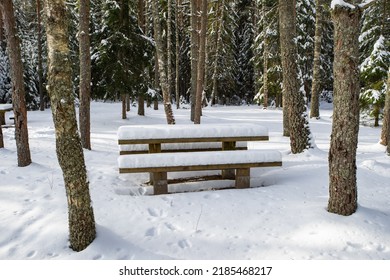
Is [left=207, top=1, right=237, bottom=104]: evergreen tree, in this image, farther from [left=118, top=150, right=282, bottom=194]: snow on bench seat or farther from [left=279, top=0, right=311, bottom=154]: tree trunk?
[left=118, top=150, right=282, bottom=194]: snow on bench seat

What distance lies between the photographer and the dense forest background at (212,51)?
16.4m

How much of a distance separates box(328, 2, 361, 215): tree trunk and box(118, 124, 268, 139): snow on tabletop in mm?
1781

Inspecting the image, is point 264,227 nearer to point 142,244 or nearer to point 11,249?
point 142,244

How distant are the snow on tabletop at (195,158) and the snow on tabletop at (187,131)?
1.22ft

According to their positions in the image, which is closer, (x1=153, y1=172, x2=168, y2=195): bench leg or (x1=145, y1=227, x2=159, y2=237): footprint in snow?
(x1=145, y1=227, x2=159, y2=237): footprint in snow

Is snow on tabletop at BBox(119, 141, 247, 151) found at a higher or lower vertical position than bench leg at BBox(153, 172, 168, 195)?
higher

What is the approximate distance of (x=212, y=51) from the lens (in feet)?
104

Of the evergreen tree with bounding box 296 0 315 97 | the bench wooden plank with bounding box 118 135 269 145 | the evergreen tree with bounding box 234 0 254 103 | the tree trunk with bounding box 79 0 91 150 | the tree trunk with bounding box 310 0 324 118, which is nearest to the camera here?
the bench wooden plank with bounding box 118 135 269 145

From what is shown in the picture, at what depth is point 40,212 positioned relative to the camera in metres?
5.08

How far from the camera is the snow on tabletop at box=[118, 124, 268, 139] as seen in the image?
19.1 feet

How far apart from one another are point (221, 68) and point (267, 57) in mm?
9103

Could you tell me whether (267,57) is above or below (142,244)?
above

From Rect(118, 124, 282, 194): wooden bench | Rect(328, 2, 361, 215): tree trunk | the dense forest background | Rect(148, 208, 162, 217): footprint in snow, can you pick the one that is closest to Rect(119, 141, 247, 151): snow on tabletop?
Rect(118, 124, 282, 194): wooden bench
